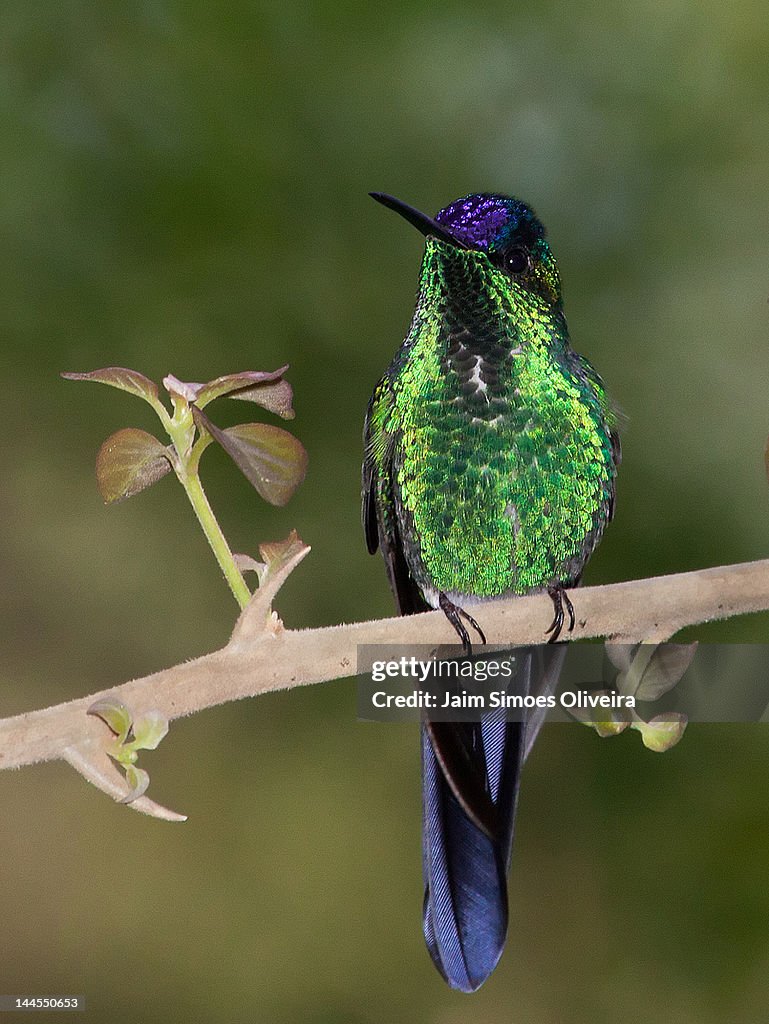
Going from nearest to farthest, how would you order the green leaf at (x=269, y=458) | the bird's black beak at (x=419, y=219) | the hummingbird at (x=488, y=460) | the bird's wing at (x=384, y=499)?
the green leaf at (x=269, y=458) → the bird's black beak at (x=419, y=219) → the hummingbird at (x=488, y=460) → the bird's wing at (x=384, y=499)

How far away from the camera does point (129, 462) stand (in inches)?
31.1

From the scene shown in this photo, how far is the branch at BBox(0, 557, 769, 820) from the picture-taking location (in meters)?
0.70

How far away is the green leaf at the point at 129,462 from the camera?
30.7 inches

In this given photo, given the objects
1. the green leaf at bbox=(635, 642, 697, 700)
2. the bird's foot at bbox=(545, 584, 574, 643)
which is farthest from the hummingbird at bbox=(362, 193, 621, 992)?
the green leaf at bbox=(635, 642, 697, 700)

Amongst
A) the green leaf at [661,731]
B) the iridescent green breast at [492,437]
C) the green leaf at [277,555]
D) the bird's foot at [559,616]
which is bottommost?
the green leaf at [661,731]

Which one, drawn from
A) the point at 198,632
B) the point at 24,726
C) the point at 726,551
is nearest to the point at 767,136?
the point at 726,551

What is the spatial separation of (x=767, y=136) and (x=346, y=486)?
111 centimetres

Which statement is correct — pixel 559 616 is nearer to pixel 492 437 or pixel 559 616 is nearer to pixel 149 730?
pixel 492 437

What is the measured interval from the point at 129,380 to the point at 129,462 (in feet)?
0.22

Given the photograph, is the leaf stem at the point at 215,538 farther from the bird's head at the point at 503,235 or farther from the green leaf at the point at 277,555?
the bird's head at the point at 503,235

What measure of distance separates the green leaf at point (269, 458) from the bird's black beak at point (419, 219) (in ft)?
0.77

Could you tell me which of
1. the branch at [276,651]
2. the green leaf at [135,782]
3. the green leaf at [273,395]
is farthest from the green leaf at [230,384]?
the green leaf at [135,782]

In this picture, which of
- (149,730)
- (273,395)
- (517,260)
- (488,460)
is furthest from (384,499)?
(149,730)

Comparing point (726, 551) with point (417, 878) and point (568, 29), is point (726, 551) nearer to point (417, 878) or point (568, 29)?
point (417, 878)
